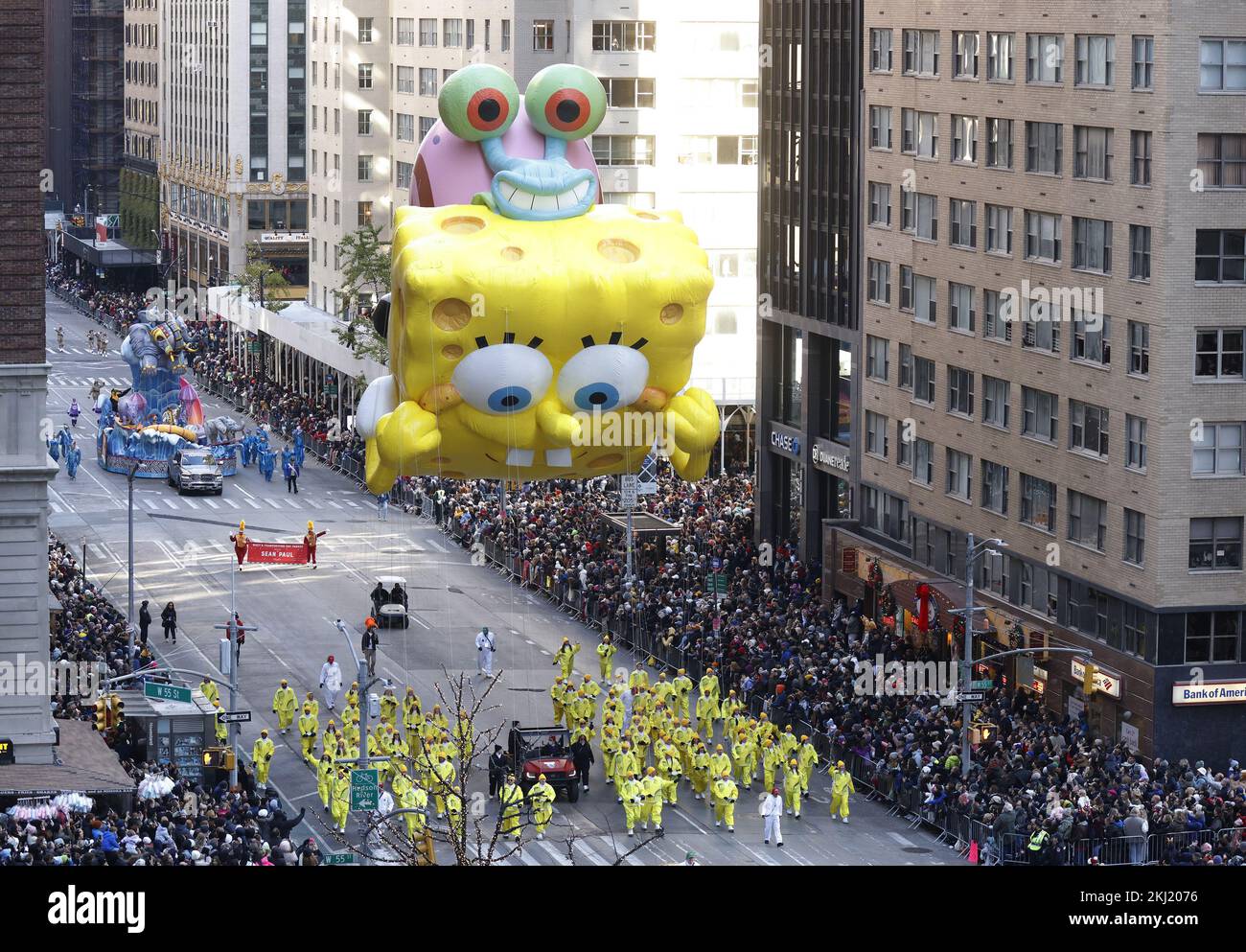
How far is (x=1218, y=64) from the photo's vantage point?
57812mm

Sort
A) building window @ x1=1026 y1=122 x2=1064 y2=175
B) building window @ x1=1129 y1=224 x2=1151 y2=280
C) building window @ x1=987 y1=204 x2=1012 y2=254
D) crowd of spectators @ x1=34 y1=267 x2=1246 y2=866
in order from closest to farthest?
1. crowd of spectators @ x1=34 y1=267 x2=1246 y2=866
2. building window @ x1=1129 y1=224 x2=1151 y2=280
3. building window @ x1=1026 y1=122 x2=1064 y2=175
4. building window @ x1=987 y1=204 x2=1012 y2=254

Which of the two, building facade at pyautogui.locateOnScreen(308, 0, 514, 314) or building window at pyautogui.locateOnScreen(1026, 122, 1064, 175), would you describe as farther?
building facade at pyautogui.locateOnScreen(308, 0, 514, 314)

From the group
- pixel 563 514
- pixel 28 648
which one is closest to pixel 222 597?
pixel 563 514

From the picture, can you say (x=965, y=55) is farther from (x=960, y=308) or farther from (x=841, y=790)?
(x=841, y=790)

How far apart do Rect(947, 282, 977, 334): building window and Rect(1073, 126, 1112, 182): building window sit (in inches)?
307

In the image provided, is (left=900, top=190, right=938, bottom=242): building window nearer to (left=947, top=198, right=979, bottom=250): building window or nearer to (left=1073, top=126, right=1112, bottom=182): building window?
(left=947, top=198, right=979, bottom=250): building window

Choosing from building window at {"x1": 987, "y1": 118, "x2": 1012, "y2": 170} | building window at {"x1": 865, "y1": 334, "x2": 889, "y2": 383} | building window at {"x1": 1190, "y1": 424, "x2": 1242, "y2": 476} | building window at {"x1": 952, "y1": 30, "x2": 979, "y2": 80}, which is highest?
building window at {"x1": 952, "y1": 30, "x2": 979, "y2": 80}

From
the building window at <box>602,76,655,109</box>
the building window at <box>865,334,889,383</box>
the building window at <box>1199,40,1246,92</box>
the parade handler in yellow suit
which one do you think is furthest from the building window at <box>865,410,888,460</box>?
the building window at <box>602,76,655,109</box>

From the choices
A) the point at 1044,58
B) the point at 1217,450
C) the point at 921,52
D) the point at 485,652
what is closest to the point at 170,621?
the point at 485,652

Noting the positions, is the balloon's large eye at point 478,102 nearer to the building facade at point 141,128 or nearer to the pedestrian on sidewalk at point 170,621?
the pedestrian on sidewalk at point 170,621

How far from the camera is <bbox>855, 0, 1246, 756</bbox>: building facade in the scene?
57969 millimetres

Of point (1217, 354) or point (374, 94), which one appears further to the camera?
point (374, 94)

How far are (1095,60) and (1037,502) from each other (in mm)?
11602

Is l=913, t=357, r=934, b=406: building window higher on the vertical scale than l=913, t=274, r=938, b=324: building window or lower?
lower
